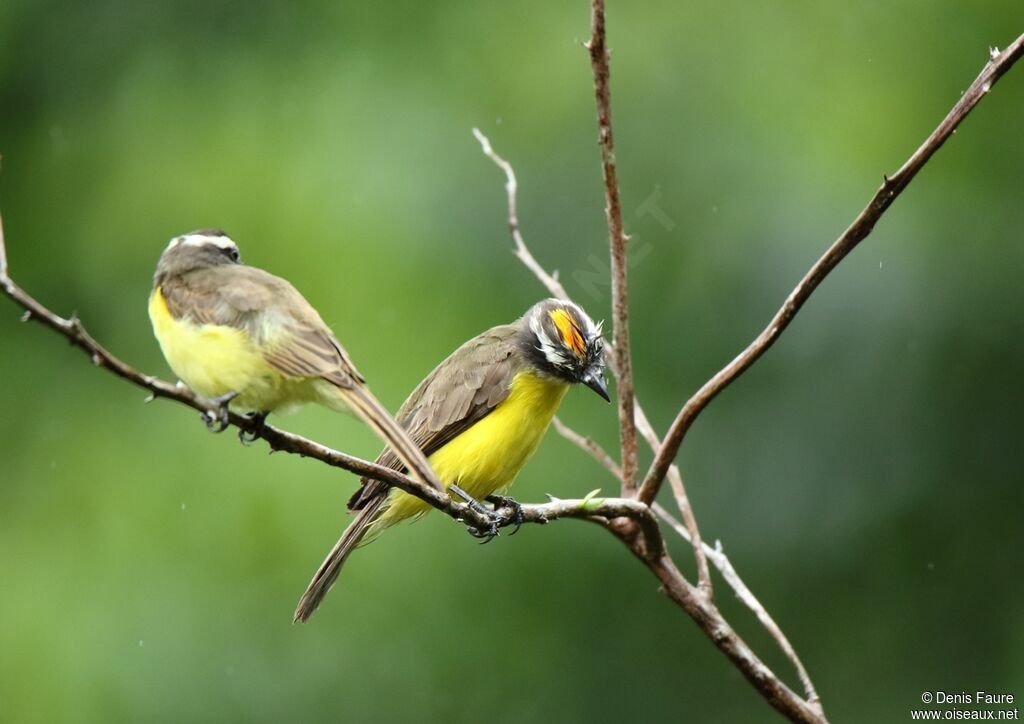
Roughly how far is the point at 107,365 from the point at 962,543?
7229mm

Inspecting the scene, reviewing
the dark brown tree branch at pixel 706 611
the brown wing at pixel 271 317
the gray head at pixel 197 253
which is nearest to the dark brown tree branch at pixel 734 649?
the dark brown tree branch at pixel 706 611

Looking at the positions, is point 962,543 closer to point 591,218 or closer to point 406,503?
point 591,218

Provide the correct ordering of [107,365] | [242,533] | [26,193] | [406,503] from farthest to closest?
[26,193] < [242,533] < [406,503] < [107,365]

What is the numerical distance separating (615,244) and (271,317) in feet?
3.43

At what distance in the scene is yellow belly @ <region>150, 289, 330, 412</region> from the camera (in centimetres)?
411

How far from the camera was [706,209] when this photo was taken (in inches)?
328

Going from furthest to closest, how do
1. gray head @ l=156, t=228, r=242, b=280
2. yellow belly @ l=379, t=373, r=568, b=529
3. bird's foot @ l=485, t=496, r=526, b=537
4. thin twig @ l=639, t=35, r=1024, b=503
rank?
yellow belly @ l=379, t=373, r=568, b=529, bird's foot @ l=485, t=496, r=526, b=537, gray head @ l=156, t=228, r=242, b=280, thin twig @ l=639, t=35, r=1024, b=503

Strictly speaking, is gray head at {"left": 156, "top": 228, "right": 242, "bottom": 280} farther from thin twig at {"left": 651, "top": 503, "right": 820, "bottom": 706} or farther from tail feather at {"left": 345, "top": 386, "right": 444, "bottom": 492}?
thin twig at {"left": 651, "top": 503, "right": 820, "bottom": 706}

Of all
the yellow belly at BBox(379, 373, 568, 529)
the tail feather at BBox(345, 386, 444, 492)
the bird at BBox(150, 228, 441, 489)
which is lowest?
the yellow belly at BBox(379, 373, 568, 529)

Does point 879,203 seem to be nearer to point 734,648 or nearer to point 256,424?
point 734,648

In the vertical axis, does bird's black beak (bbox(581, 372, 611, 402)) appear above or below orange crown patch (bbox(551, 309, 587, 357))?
below

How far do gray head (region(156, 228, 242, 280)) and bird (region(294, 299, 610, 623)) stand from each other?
3.50 ft

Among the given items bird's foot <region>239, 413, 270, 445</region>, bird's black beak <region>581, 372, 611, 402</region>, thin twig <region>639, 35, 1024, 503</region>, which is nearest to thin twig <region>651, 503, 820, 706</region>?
thin twig <region>639, 35, 1024, 503</region>

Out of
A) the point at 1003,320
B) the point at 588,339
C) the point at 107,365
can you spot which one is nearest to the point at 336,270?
the point at 588,339
